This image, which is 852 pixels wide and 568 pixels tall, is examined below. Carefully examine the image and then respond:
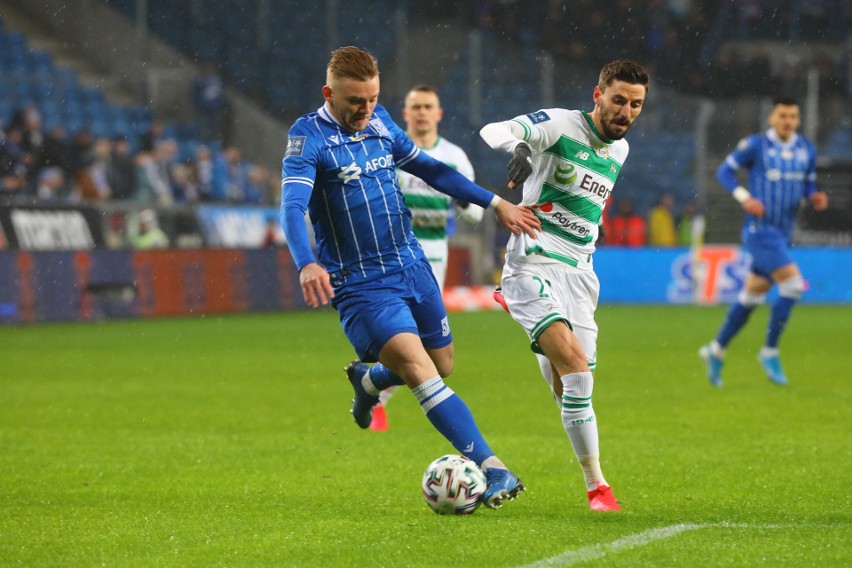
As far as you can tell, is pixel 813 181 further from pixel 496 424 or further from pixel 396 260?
pixel 396 260

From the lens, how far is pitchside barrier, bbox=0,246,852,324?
19359 mm

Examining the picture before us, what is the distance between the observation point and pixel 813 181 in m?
12.6

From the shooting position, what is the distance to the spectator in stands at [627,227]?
26.8 metres

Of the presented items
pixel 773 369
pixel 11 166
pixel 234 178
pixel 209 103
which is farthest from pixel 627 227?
pixel 773 369

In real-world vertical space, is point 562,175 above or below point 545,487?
above

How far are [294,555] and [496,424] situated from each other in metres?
4.60

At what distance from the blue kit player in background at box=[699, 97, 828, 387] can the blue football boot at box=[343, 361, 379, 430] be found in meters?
4.98

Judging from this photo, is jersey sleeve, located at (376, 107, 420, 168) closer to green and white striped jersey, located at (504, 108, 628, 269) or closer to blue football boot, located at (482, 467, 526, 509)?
green and white striped jersey, located at (504, 108, 628, 269)

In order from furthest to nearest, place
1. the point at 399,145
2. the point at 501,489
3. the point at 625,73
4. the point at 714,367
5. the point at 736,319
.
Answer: the point at 736,319 → the point at 714,367 → the point at 399,145 → the point at 625,73 → the point at 501,489

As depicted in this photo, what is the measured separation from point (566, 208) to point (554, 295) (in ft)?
1.52

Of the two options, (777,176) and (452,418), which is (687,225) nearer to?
(777,176)

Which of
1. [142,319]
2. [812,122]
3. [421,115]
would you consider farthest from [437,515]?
[812,122]

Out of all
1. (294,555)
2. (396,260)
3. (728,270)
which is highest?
(396,260)

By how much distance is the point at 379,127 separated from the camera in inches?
256
